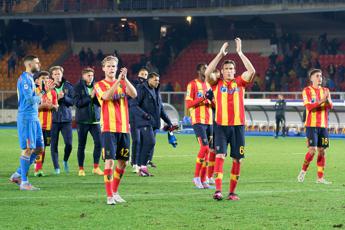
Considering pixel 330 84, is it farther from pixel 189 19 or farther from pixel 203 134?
pixel 203 134

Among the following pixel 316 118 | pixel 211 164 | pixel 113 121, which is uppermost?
pixel 113 121

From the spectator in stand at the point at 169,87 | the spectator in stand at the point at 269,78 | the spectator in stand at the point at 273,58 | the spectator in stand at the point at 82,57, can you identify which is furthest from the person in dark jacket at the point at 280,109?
the spectator in stand at the point at 82,57

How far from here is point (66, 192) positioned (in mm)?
13367

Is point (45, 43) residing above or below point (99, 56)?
above

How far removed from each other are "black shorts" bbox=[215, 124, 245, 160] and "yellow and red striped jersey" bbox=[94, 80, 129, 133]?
1.44 m

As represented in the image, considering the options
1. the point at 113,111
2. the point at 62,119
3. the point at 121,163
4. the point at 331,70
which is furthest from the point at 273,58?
the point at 113,111

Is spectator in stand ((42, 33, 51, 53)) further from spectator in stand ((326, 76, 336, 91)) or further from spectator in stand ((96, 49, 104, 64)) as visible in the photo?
spectator in stand ((326, 76, 336, 91))

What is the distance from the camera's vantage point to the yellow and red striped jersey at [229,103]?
12656mm

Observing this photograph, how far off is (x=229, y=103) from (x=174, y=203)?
1.77m

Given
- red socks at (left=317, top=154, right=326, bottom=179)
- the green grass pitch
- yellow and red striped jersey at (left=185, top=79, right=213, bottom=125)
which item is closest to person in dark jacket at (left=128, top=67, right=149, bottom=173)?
the green grass pitch

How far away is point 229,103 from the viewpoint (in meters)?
12.7

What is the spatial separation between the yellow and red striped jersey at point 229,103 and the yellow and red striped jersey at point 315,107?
10.3 ft

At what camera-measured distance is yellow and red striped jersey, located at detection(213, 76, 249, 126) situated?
12656 mm

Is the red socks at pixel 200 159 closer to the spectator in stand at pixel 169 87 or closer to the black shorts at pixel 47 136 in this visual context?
the black shorts at pixel 47 136
